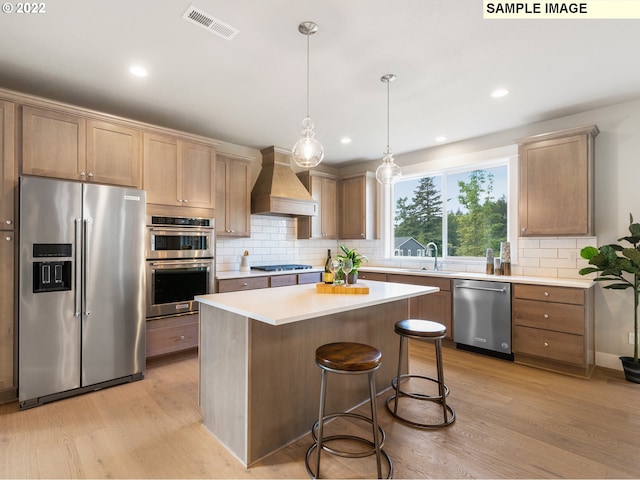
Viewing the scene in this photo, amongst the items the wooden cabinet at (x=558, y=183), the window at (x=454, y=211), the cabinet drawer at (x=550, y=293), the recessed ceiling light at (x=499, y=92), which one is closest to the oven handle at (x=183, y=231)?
the window at (x=454, y=211)

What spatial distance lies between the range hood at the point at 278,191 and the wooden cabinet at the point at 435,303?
1786 mm

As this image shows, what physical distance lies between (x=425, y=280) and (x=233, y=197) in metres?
2.74

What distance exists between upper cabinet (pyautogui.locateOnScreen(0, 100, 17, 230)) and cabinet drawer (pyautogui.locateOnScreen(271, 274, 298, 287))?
2.58 m

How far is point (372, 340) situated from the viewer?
2785mm

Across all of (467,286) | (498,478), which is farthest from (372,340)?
(467,286)

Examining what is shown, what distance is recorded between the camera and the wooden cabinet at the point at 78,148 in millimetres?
2699

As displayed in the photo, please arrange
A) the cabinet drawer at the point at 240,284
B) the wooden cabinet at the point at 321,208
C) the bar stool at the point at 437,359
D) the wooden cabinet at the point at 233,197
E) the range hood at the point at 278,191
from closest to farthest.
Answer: the bar stool at the point at 437,359
the cabinet drawer at the point at 240,284
the wooden cabinet at the point at 233,197
the range hood at the point at 278,191
the wooden cabinet at the point at 321,208

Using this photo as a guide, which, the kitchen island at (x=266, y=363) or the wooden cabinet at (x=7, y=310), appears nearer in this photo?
the kitchen island at (x=266, y=363)

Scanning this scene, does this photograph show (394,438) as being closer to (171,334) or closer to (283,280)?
(171,334)

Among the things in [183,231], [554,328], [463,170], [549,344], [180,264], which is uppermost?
[463,170]

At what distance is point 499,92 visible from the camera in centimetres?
312

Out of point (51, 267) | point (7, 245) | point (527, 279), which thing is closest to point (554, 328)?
point (527, 279)

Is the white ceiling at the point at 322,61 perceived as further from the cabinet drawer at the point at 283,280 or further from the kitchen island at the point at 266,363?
the cabinet drawer at the point at 283,280

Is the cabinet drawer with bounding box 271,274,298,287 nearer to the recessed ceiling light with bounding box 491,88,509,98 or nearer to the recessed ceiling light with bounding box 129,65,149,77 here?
the recessed ceiling light with bounding box 129,65,149,77
